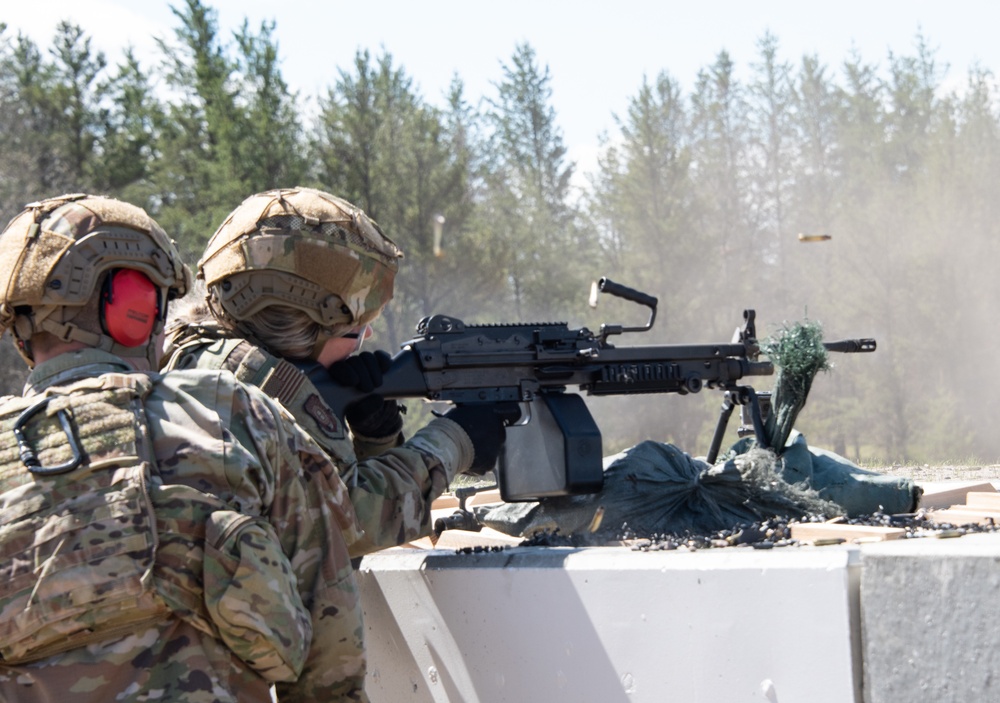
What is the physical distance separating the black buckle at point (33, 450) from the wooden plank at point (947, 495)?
2.87 meters

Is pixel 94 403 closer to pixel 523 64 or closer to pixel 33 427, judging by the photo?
pixel 33 427

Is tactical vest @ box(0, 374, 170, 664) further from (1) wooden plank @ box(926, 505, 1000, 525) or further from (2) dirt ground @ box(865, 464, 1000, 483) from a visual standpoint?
(2) dirt ground @ box(865, 464, 1000, 483)

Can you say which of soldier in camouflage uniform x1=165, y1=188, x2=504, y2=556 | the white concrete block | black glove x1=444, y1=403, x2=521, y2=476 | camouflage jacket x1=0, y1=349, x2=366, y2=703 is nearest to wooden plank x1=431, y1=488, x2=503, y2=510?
black glove x1=444, y1=403, x2=521, y2=476

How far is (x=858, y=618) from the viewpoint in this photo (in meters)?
2.41

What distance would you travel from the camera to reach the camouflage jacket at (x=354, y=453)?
2.93 meters

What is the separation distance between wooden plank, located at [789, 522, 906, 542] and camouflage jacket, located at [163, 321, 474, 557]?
0.96 metres

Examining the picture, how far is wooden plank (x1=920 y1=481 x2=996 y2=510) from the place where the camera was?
398 cm

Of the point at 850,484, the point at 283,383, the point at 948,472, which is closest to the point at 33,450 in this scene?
the point at 283,383

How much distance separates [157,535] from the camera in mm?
2100

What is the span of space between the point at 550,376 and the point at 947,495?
1.45 m

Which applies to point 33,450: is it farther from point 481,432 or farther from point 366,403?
point 481,432

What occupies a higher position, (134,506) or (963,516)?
(134,506)

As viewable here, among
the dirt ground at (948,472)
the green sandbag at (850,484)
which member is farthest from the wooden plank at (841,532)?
the dirt ground at (948,472)

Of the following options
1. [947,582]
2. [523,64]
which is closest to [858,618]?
[947,582]
